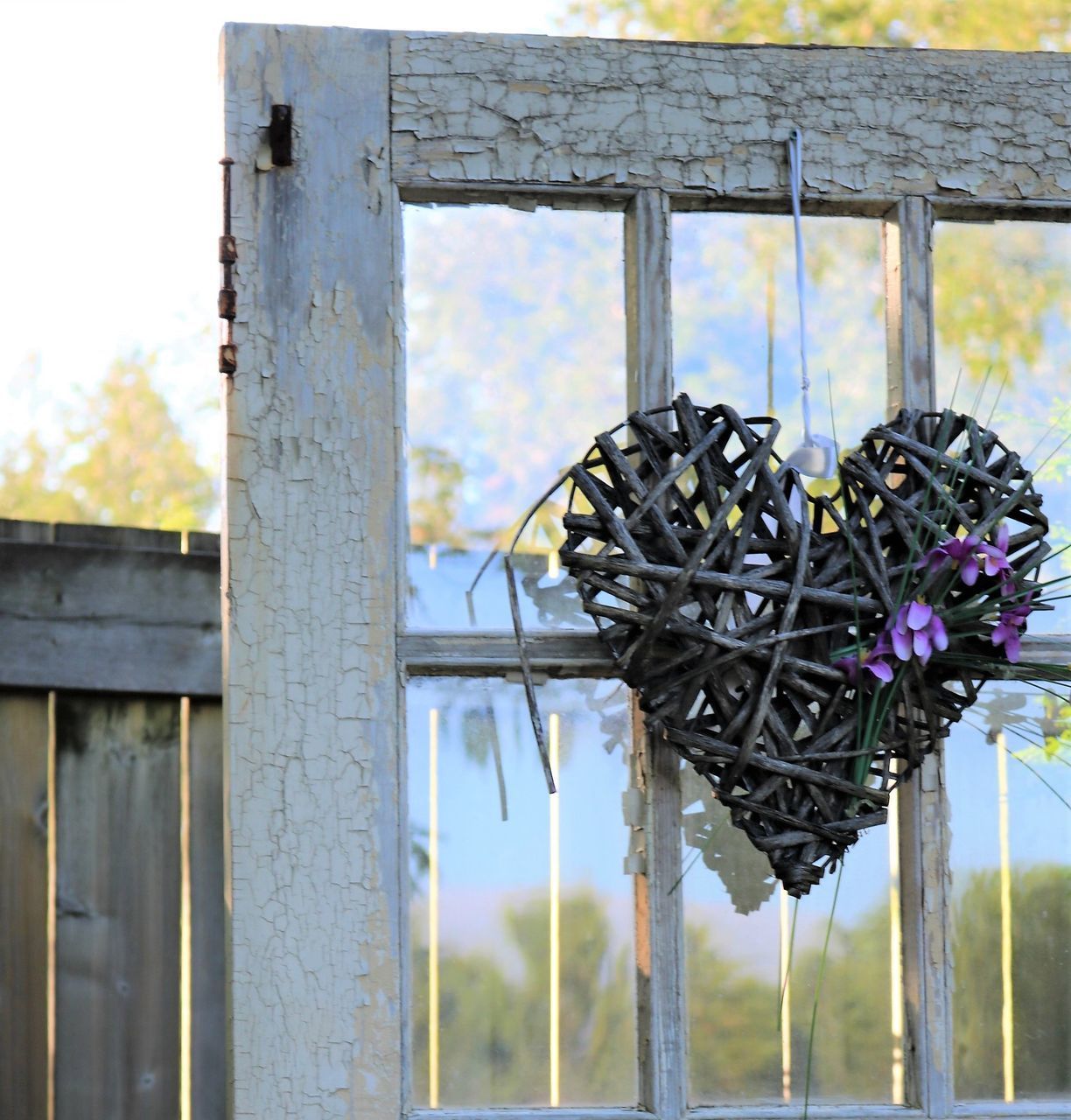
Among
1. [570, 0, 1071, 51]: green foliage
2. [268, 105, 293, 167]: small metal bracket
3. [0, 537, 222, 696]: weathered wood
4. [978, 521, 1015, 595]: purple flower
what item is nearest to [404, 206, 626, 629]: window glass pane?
[268, 105, 293, 167]: small metal bracket

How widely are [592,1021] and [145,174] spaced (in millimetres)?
6479

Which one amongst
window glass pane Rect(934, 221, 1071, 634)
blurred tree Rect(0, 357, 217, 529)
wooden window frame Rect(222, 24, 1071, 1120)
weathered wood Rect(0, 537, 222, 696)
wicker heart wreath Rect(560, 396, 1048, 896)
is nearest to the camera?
wicker heart wreath Rect(560, 396, 1048, 896)

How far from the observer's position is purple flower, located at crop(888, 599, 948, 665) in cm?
97

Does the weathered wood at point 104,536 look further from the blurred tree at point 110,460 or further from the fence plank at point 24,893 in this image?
the blurred tree at point 110,460

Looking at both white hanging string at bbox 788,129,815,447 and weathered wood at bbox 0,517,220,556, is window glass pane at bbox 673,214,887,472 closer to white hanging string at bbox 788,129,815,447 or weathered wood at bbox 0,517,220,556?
white hanging string at bbox 788,129,815,447

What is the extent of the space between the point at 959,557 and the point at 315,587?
1.55 ft

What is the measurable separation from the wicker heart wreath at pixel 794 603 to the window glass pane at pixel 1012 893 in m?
0.13

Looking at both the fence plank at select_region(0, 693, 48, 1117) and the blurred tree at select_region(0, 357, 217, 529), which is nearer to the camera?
the fence plank at select_region(0, 693, 48, 1117)

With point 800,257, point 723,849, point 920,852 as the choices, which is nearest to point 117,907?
point 723,849

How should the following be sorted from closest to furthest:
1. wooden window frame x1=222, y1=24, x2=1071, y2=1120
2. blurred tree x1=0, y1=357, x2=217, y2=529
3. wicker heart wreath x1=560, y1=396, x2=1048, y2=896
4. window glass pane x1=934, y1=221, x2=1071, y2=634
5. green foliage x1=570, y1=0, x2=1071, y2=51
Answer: wicker heart wreath x1=560, y1=396, x2=1048, y2=896 → wooden window frame x1=222, y1=24, x2=1071, y2=1120 → window glass pane x1=934, y1=221, x2=1071, y2=634 → green foliage x1=570, y1=0, x2=1071, y2=51 → blurred tree x1=0, y1=357, x2=217, y2=529

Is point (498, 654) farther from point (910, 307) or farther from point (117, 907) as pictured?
point (117, 907)

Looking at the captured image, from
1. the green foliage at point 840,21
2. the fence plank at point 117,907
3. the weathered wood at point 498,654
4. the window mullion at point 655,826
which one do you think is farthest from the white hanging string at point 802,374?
the green foliage at point 840,21

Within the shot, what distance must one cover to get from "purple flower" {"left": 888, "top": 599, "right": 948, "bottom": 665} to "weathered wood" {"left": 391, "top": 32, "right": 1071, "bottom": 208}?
1.22 feet

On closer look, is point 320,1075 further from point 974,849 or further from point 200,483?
point 200,483
